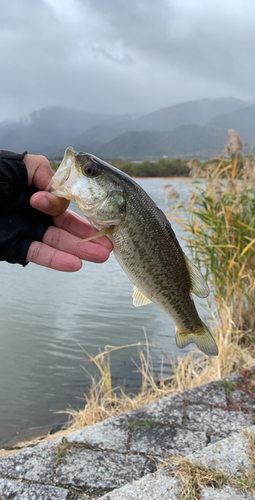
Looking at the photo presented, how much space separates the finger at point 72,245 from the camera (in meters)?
2.19

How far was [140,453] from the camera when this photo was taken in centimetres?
325

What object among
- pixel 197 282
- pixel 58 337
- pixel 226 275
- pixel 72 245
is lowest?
pixel 58 337

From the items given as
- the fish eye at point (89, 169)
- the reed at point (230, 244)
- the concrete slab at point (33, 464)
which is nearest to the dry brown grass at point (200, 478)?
the concrete slab at point (33, 464)

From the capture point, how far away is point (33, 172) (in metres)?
2.24

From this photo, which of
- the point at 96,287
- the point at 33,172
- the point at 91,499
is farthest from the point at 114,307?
the point at 33,172

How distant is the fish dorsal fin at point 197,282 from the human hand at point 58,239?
507mm

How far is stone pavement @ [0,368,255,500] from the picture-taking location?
279 cm

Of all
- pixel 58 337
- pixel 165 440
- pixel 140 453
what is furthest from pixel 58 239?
pixel 58 337

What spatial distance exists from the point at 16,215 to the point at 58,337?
5.97 metres

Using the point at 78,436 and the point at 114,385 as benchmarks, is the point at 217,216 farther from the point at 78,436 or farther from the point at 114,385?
the point at 78,436

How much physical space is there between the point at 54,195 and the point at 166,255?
73 centimetres

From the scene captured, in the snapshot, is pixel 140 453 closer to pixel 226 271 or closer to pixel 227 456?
pixel 227 456

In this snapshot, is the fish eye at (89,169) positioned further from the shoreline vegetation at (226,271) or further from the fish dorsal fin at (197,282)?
the shoreline vegetation at (226,271)

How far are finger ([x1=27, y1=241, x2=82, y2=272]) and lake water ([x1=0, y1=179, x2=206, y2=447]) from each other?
374cm
